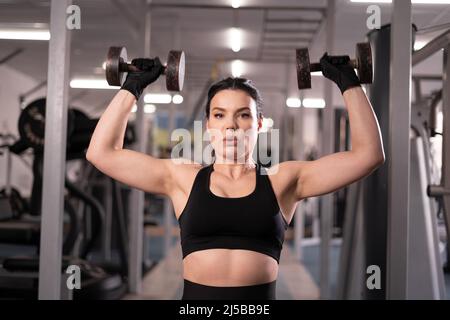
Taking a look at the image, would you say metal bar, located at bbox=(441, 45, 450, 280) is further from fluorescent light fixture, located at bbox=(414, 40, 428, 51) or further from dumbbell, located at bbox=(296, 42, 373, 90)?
dumbbell, located at bbox=(296, 42, 373, 90)

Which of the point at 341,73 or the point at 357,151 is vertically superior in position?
the point at 341,73

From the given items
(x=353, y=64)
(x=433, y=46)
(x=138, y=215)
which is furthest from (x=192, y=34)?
(x=353, y=64)

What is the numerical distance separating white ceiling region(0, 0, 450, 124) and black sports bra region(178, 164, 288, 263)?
32.4 inches

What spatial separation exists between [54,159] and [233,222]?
67cm

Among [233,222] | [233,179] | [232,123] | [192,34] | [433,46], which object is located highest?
[192,34]

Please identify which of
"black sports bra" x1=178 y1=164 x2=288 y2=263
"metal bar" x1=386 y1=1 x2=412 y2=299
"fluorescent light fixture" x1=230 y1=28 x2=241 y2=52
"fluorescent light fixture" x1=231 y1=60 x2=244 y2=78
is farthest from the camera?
"fluorescent light fixture" x1=231 y1=60 x2=244 y2=78

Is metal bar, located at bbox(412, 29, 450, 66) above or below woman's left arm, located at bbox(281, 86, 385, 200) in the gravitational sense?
above

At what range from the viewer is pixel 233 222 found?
1080 mm

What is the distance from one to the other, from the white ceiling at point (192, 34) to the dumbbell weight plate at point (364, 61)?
0.49 metres

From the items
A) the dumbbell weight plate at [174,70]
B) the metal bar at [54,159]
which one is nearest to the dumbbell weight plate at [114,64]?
the dumbbell weight plate at [174,70]

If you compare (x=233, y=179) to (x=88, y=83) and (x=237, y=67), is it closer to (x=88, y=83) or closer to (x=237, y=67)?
(x=237, y=67)

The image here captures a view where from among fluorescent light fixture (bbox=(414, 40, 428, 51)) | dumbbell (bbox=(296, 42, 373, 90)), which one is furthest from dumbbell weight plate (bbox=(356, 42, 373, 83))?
fluorescent light fixture (bbox=(414, 40, 428, 51))

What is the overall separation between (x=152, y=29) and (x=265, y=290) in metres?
3.99

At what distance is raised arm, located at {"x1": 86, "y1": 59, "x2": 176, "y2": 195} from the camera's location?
3.82 ft
